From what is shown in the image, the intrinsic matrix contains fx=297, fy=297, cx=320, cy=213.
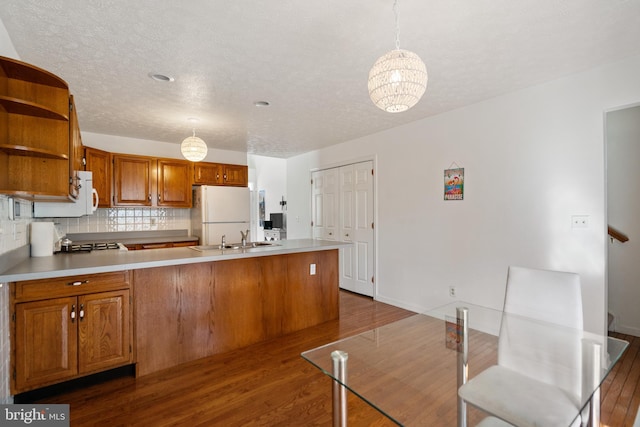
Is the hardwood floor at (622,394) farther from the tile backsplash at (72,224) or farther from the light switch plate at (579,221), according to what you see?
the tile backsplash at (72,224)

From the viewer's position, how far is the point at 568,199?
8.48 feet

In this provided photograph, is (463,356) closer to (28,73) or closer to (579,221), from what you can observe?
(579,221)

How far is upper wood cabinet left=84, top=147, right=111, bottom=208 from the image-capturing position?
385cm

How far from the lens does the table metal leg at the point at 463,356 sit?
1283 mm

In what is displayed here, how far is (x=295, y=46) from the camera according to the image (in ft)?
6.82

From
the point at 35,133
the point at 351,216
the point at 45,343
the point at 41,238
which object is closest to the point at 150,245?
the point at 41,238

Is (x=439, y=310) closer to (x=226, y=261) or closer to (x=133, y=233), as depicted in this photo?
(x=226, y=261)

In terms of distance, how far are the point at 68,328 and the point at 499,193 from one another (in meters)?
3.81

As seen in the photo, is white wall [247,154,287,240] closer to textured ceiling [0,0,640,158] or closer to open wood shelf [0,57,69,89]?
textured ceiling [0,0,640,158]

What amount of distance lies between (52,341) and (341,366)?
2.04 metres

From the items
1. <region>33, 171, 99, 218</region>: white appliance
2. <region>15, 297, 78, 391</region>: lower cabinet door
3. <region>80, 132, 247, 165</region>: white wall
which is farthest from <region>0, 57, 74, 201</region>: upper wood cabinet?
<region>80, 132, 247, 165</region>: white wall

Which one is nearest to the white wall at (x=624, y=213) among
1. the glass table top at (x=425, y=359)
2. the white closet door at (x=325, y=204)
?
the glass table top at (x=425, y=359)

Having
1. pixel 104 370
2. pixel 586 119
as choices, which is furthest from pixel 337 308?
pixel 586 119

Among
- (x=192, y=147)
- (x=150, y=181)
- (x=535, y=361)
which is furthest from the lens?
(x=150, y=181)
